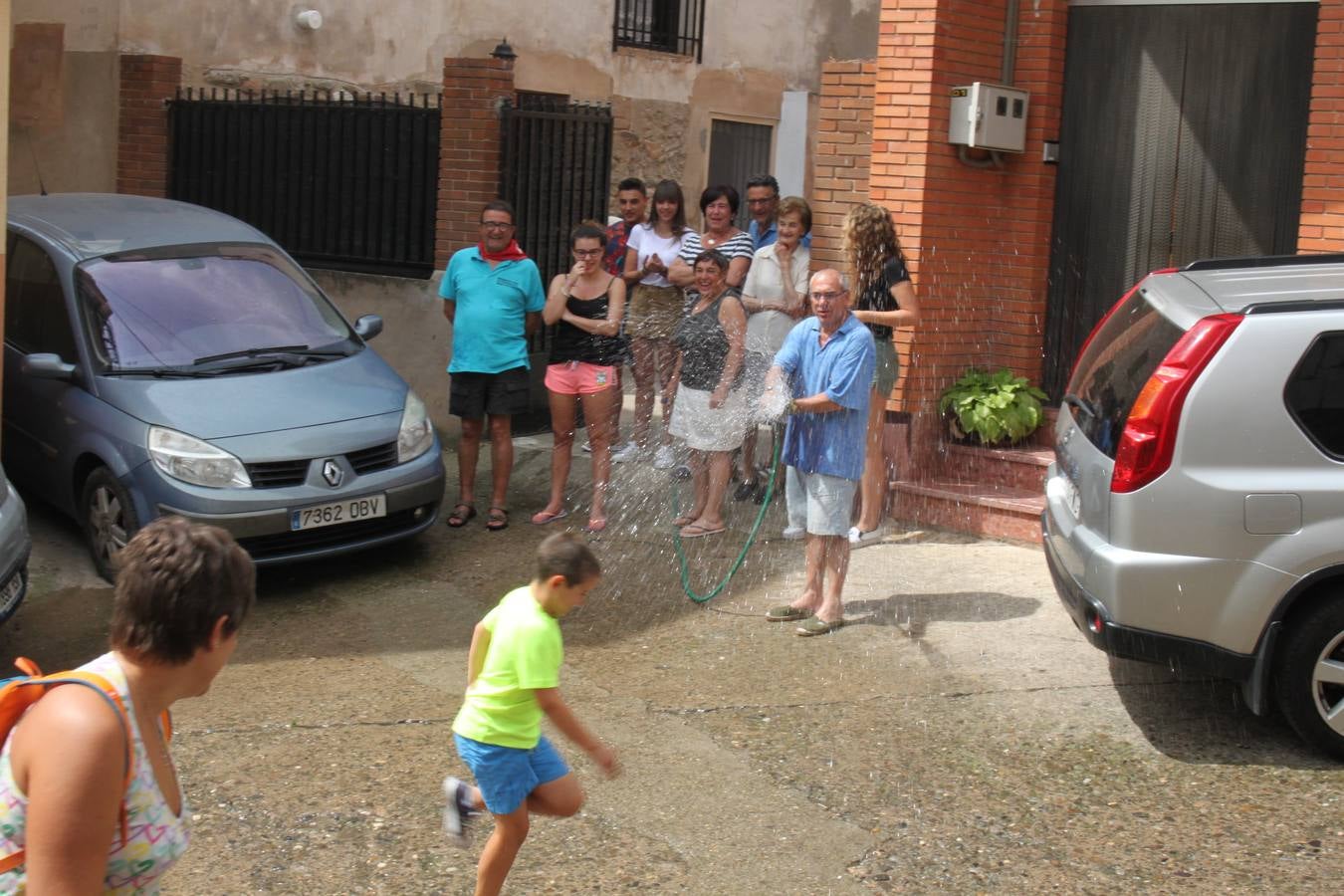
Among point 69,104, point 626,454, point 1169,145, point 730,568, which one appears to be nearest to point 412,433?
point 730,568

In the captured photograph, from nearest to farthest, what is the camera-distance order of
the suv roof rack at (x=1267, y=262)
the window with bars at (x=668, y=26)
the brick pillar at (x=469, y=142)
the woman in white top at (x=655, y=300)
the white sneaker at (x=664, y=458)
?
the suv roof rack at (x=1267, y=262), the woman in white top at (x=655, y=300), the white sneaker at (x=664, y=458), the brick pillar at (x=469, y=142), the window with bars at (x=668, y=26)

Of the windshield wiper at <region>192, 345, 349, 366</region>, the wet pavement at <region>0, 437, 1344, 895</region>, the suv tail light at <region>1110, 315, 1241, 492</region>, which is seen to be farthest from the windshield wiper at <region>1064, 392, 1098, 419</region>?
the windshield wiper at <region>192, 345, 349, 366</region>

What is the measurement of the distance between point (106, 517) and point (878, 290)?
4.46 metres

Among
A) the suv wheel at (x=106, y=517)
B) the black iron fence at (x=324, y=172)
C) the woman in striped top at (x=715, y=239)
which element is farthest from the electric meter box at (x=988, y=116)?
the suv wheel at (x=106, y=517)

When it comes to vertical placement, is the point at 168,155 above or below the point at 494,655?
above

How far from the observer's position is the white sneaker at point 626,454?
1074 cm

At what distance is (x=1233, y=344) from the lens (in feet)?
18.3

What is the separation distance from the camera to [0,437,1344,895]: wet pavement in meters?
5.04

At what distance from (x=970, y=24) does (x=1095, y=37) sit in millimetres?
840

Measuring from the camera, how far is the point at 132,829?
8.20ft

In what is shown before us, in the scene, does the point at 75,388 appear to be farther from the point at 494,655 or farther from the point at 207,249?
the point at 494,655

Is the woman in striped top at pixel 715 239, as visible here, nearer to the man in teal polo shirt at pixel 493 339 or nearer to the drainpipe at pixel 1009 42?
the man in teal polo shirt at pixel 493 339

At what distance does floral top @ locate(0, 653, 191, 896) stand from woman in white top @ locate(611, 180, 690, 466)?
761cm

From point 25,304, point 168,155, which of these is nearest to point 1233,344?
point 25,304
